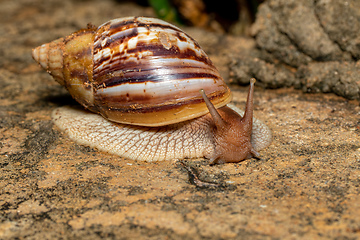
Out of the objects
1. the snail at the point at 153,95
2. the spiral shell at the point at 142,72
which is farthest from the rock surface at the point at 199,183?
the spiral shell at the point at 142,72

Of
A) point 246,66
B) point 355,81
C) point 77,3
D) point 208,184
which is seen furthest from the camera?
point 77,3

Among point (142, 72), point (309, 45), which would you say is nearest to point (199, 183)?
point (142, 72)

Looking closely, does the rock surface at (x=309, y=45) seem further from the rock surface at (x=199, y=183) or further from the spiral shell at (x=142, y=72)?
the spiral shell at (x=142, y=72)

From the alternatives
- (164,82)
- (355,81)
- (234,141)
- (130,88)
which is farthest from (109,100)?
(355,81)

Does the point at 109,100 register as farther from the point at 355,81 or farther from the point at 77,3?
the point at 77,3

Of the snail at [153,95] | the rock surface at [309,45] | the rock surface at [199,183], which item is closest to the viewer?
the rock surface at [199,183]

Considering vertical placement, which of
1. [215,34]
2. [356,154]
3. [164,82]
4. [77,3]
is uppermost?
[77,3]

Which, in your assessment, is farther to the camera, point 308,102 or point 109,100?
point 308,102

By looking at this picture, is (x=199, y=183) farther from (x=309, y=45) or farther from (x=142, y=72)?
(x=309, y=45)
